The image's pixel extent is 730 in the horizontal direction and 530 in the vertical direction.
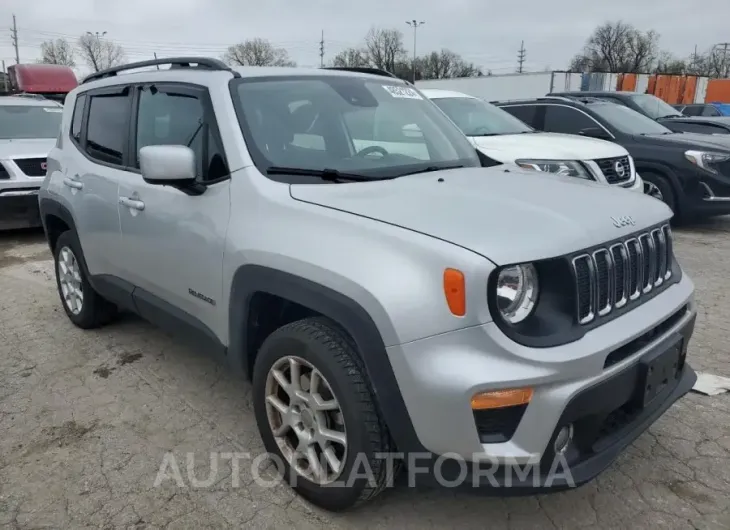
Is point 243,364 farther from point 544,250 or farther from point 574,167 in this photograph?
point 574,167

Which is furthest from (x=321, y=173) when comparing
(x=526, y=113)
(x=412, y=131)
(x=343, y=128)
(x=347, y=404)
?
(x=526, y=113)

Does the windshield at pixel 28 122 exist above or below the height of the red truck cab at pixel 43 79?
below

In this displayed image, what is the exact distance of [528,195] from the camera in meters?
2.57

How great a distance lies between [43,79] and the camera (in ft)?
65.0

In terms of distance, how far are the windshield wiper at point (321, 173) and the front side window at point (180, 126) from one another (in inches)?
11.1

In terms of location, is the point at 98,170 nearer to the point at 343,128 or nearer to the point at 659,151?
the point at 343,128

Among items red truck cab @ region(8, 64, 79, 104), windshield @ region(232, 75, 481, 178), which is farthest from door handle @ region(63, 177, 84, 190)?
red truck cab @ region(8, 64, 79, 104)

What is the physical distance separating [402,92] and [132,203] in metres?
1.75

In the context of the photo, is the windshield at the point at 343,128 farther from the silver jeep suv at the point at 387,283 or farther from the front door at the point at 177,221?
the front door at the point at 177,221

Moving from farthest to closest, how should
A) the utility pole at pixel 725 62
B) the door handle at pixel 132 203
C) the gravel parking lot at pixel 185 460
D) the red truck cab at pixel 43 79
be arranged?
the utility pole at pixel 725 62
the red truck cab at pixel 43 79
the door handle at pixel 132 203
the gravel parking lot at pixel 185 460

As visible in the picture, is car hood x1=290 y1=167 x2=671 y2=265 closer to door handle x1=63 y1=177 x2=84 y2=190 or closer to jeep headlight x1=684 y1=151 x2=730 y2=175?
door handle x1=63 y1=177 x2=84 y2=190

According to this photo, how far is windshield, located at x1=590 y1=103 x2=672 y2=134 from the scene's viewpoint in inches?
341

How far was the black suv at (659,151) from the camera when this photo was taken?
25.4 ft

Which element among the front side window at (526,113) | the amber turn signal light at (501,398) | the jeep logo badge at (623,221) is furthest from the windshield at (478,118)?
the amber turn signal light at (501,398)
